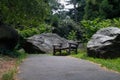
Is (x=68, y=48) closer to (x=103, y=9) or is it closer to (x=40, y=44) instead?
(x=40, y=44)

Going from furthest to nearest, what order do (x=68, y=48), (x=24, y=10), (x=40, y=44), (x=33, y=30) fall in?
1. (x=33, y=30)
2. (x=40, y=44)
3. (x=68, y=48)
4. (x=24, y=10)

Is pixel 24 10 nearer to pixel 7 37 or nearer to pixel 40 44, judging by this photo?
pixel 7 37

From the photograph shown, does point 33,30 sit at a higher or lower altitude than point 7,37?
higher

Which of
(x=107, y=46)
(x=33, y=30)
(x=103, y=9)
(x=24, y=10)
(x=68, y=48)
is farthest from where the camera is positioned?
(x=33, y=30)

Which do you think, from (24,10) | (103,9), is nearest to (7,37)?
(24,10)

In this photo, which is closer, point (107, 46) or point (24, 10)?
point (107, 46)

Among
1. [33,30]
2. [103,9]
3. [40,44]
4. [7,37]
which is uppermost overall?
[103,9]

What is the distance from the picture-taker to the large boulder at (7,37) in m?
19.4

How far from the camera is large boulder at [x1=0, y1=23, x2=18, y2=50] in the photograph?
19377mm

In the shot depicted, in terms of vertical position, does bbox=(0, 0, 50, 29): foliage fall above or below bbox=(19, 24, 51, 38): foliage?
above

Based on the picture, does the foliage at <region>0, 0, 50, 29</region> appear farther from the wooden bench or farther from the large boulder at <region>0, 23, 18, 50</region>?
the wooden bench

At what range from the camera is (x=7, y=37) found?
19.7 metres

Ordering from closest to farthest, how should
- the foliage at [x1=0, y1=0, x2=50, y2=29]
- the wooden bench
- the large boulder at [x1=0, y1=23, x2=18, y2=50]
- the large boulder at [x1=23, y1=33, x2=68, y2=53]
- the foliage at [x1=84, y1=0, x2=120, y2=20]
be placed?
the foliage at [x1=0, y1=0, x2=50, y2=29], the large boulder at [x1=0, y1=23, x2=18, y2=50], the wooden bench, the large boulder at [x1=23, y1=33, x2=68, y2=53], the foliage at [x1=84, y1=0, x2=120, y2=20]

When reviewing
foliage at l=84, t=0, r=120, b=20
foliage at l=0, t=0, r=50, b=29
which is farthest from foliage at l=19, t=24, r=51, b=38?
foliage at l=0, t=0, r=50, b=29
